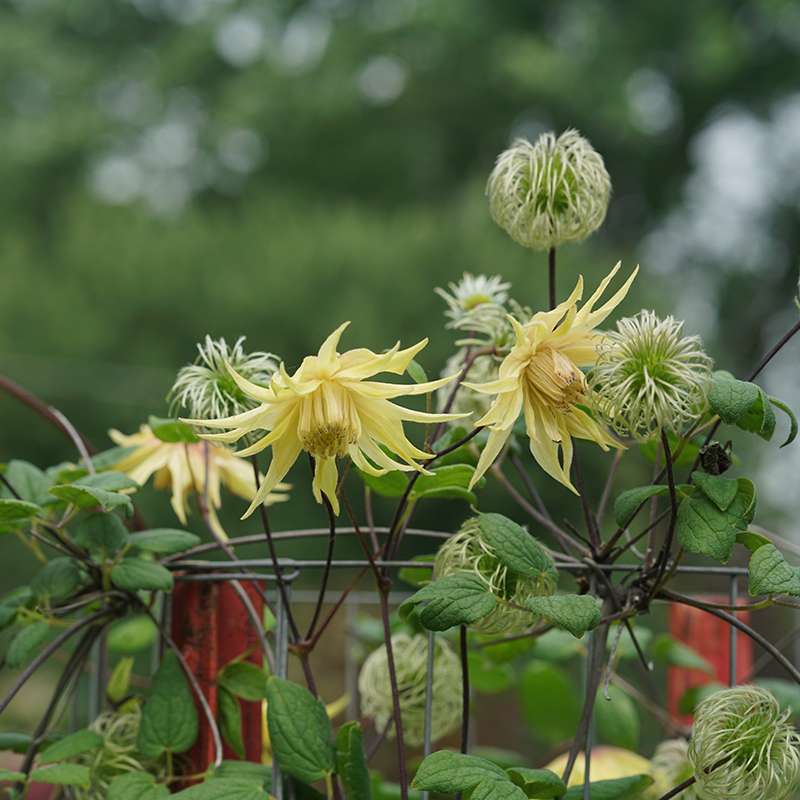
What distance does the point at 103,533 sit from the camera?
804mm

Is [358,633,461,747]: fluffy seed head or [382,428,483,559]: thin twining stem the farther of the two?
[358,633,461,747]: fluffy seed head

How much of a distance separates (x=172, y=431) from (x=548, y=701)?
556 mm

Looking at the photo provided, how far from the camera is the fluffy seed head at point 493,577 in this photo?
71 cm

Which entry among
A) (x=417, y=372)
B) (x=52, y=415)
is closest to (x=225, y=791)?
(x=417, y=372)

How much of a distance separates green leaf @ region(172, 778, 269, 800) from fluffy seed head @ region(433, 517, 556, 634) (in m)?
0.16

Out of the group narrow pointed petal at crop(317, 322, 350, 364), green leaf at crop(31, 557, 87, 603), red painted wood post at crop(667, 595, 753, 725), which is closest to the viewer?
narrow pointed petal at crop(317, 322, 350, 364)

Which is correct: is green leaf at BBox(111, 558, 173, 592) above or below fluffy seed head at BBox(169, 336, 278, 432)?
below

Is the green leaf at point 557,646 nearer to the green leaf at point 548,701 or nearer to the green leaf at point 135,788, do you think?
the green leaf at point 548,701

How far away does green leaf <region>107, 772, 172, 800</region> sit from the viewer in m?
0.74

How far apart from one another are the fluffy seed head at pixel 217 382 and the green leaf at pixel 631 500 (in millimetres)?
221

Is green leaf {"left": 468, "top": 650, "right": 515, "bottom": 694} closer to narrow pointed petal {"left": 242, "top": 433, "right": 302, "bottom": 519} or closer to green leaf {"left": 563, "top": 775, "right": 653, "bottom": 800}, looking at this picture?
green leaf {"left": 563, "top": 775, "right": 653, "bottom": 800}

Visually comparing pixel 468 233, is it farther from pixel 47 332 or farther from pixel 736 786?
pixel 736 786

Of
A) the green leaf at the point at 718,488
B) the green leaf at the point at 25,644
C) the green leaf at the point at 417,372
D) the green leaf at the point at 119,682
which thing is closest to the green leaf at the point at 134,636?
the green leaf at the point at 119,682

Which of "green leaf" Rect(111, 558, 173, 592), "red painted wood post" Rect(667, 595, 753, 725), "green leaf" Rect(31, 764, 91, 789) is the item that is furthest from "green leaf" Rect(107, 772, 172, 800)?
"red painted wood post" Rect(667, 595, 753, 725)
